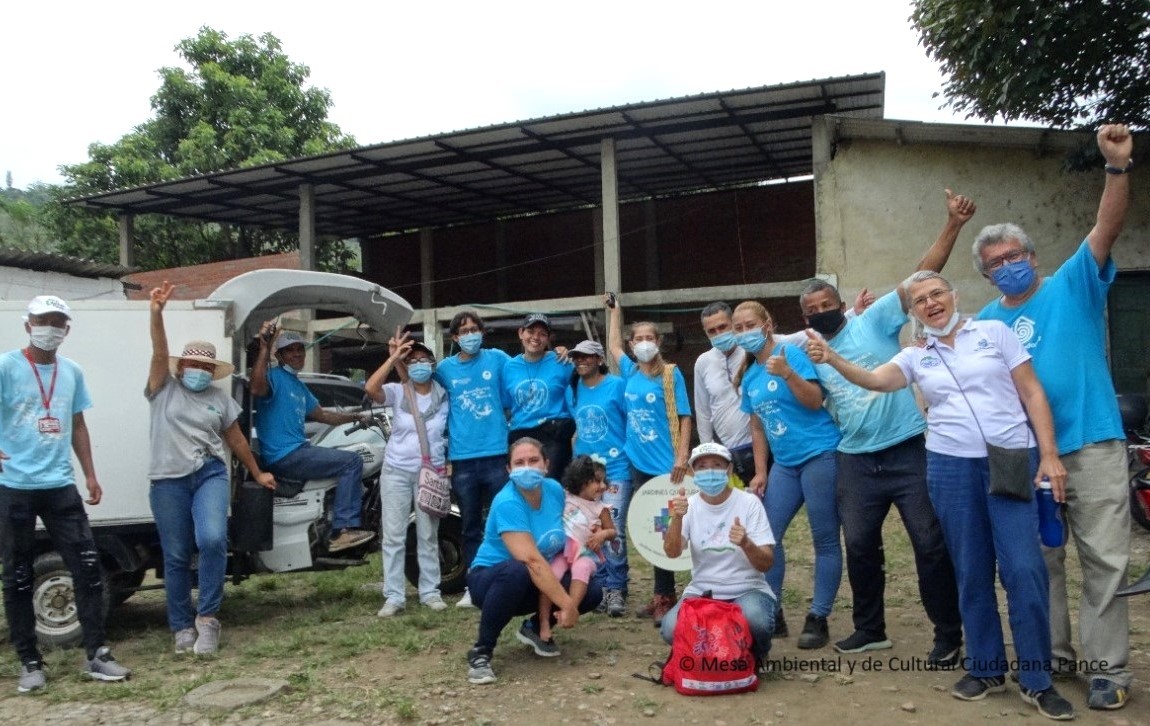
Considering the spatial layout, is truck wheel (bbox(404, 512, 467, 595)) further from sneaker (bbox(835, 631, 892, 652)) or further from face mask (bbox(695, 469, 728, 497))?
sneaker (bbox(835, 631, 892, 652))

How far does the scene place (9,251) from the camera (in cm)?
1377

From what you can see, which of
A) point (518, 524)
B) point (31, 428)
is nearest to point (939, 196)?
point (518, 524)

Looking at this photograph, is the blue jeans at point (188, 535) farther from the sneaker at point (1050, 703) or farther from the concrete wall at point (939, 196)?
the concrete wall at point (939, 196)

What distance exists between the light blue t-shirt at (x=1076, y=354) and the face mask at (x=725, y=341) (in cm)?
176

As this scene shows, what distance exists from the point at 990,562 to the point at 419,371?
3.72m

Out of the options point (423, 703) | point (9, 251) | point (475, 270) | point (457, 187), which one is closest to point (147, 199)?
point (9, 251)

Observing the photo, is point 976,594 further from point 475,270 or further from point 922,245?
point 475,270

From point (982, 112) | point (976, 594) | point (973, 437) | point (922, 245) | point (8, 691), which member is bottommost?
point (8, 691)

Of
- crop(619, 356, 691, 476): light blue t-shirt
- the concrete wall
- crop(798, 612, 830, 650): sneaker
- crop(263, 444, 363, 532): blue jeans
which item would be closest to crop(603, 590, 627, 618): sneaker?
crop(619, 356, 691, 476): light blue t-shirt

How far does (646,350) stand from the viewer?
596 cm

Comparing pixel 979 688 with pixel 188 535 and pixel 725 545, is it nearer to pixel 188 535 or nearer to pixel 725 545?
pixel 725 545

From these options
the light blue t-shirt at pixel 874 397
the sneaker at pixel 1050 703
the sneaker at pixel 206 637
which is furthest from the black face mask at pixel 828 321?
the sneaker at pixel 206 637

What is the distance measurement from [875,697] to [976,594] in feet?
2.08

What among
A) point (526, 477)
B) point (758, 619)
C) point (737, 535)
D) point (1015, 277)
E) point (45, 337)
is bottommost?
point (758, 619)
